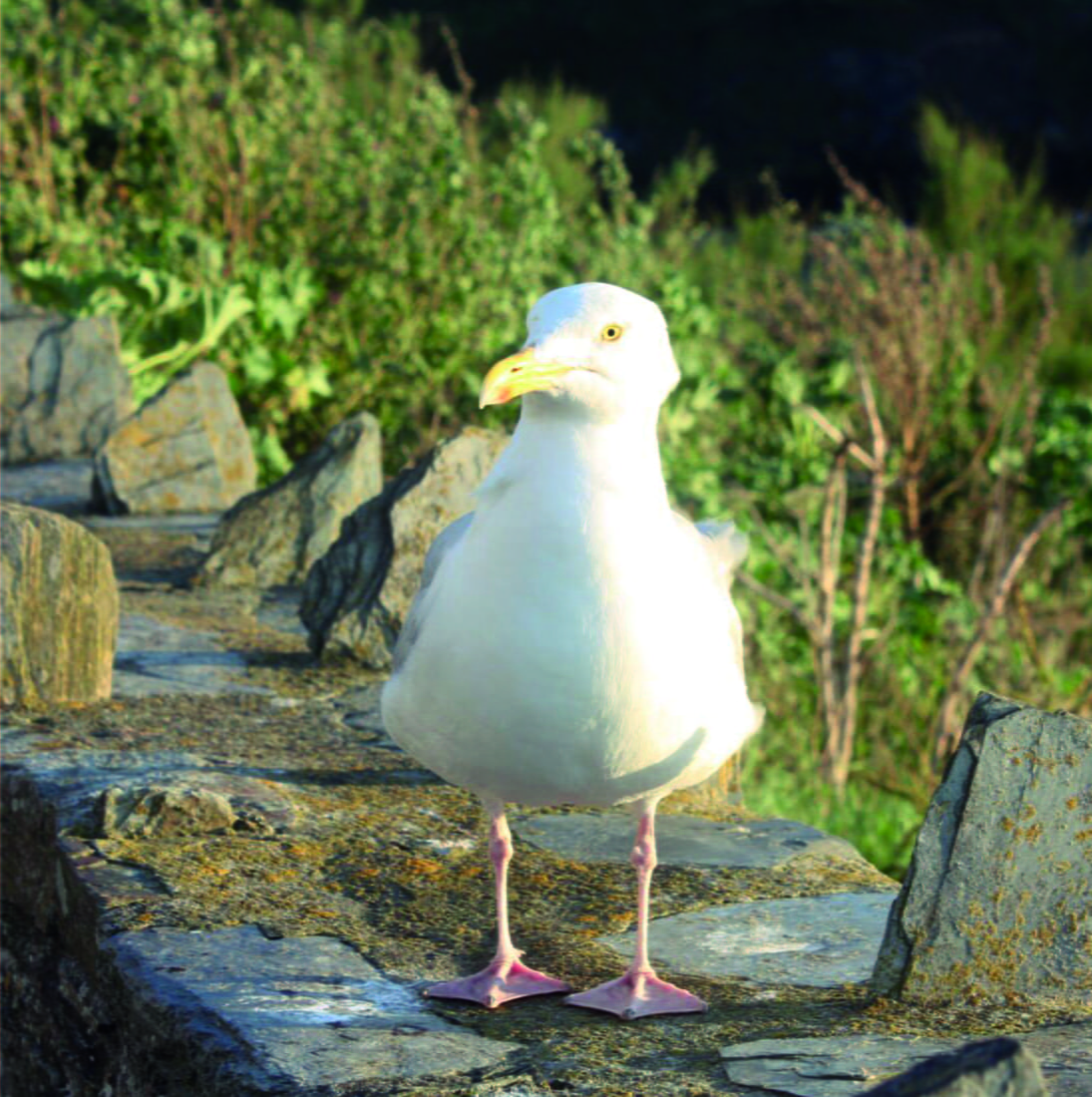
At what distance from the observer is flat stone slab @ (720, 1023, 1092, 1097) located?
233cm

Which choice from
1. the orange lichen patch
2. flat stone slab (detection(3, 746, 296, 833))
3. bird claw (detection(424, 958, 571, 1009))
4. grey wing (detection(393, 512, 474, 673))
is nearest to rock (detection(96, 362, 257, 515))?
flat stone slab (detection(3, 746, 296, 833))

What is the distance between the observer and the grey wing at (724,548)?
9.84 ft

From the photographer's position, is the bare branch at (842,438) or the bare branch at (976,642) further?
the bare branch at (842,438)

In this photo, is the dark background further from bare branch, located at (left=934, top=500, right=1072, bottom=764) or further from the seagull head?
the seagull head

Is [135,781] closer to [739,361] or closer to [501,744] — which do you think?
[501,744]

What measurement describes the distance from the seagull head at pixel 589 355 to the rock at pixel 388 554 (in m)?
1.85

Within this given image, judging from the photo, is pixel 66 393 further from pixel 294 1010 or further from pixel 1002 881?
pixel 1002 881

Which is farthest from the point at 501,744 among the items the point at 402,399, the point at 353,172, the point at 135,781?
the point at 353,172

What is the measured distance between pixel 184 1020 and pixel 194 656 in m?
1.98

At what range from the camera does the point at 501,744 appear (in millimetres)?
2590

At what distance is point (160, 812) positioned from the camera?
3.20 m

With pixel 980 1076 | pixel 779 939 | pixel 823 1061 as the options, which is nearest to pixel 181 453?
pixel 779 939

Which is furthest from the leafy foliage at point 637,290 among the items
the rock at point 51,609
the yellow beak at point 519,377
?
the yellow beak at point 519,377

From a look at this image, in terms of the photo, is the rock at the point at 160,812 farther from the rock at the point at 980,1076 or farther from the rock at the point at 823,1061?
the rock at the point at 980,1076
